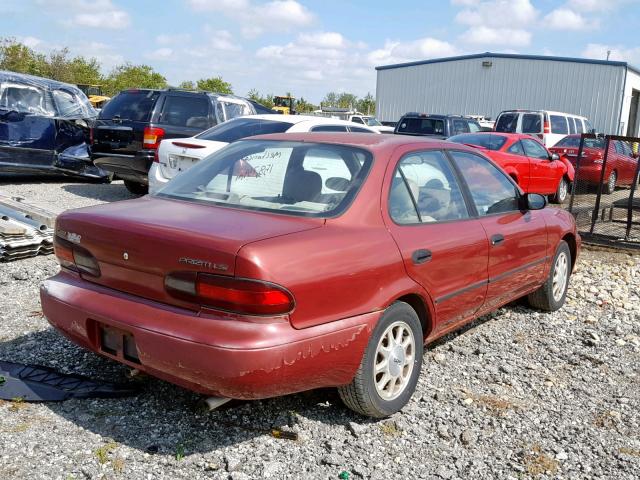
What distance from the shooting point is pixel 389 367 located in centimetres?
364

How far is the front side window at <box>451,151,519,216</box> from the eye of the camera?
4.64m

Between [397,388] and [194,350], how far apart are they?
1319 millimetres

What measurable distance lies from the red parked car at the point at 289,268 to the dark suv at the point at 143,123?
616 centimetres

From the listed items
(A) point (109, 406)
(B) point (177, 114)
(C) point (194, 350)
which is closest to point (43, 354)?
(A) point (109, 406)

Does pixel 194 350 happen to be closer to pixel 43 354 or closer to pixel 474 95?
pixel 43 354

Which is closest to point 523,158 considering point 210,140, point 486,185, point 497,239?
point 210,140

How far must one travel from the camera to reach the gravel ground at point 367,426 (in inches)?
124

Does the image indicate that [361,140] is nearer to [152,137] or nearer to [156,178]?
[156,178]

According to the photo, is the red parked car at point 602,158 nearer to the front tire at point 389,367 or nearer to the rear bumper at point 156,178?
the rear bumper at point 156,178

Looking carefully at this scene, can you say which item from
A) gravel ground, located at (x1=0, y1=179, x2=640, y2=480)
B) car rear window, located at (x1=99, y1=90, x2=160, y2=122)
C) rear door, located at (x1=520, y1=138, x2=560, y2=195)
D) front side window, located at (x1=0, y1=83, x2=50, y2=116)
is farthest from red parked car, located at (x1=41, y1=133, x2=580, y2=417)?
rear door, located at (x1=520, y1=138, x2=560, y2=195)

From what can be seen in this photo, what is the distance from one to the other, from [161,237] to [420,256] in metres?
1.48

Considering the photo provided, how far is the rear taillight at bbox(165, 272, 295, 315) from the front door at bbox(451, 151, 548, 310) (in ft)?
6.65

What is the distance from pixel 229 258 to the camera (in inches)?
116

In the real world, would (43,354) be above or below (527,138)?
below
